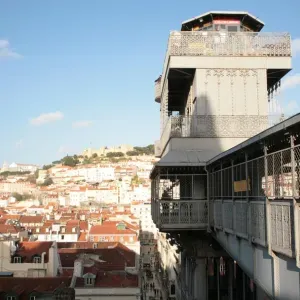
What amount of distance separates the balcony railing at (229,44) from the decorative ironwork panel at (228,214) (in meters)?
5.54

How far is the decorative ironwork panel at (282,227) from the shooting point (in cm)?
565

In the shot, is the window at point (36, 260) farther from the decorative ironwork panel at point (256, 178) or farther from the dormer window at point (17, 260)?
the decorative ironwork panel at point (256, 178)

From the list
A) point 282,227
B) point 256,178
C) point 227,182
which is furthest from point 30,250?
point 282,227

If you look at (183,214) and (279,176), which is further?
(183,214)

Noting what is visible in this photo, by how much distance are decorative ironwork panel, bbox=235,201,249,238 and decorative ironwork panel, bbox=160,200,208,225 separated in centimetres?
324

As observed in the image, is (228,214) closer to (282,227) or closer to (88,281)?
(282,227)

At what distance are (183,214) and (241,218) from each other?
3917 mm

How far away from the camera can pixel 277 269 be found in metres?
6.34

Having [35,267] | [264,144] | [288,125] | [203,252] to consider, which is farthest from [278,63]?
[35,267]

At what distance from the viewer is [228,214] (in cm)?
949

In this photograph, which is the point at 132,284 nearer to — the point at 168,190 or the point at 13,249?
the point at 13,249

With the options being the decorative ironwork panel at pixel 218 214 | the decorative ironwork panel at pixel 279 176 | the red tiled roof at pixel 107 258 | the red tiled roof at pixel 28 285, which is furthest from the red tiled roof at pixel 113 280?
the decorative ironwork panel at pixel 279 176

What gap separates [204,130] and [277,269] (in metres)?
7.26

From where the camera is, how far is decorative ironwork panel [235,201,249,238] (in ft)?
25.9
